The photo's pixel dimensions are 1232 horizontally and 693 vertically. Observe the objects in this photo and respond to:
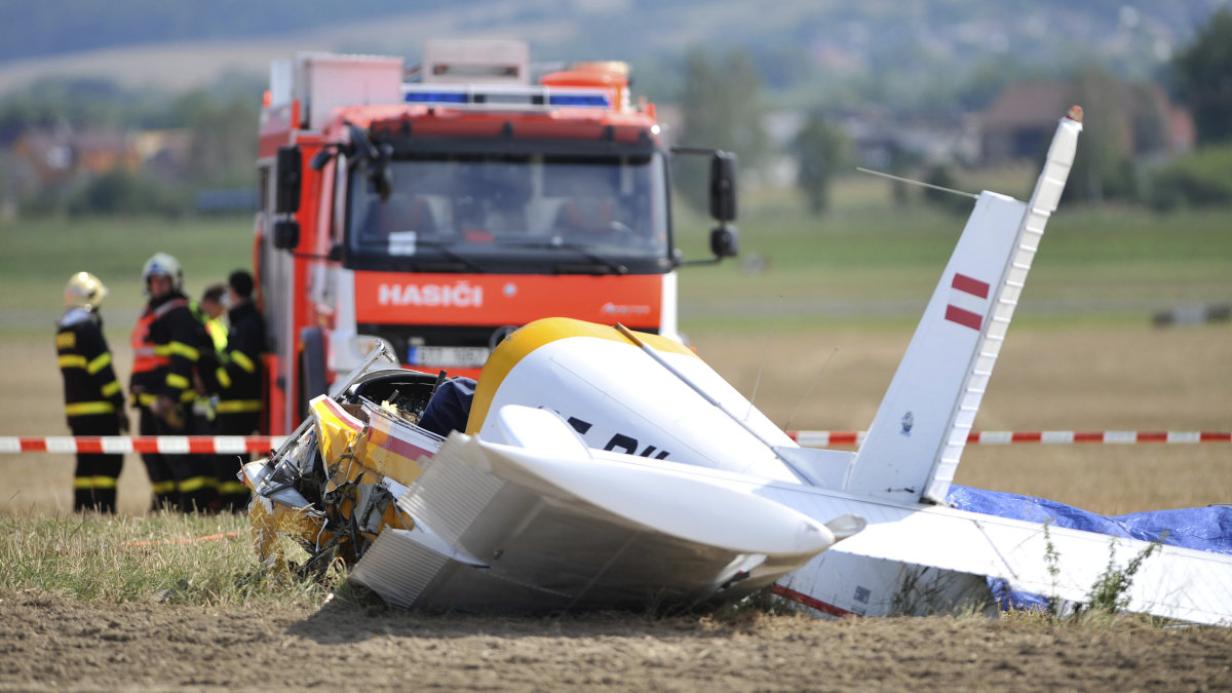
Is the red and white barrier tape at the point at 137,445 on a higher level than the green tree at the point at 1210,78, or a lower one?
lower

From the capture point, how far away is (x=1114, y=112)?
124812 millimetres

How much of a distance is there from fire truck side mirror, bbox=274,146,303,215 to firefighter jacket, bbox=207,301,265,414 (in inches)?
69.6

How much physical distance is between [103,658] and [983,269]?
351 cm

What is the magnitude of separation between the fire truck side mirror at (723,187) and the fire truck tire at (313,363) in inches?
123

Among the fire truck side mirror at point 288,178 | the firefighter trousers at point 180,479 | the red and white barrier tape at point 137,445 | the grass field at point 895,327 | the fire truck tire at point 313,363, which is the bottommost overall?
the grass field at point 895,327

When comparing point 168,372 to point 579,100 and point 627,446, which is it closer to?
point 579,100

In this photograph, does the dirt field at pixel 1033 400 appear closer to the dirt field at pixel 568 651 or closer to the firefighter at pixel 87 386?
the firefighter at pixel 87 386

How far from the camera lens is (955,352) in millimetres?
6559

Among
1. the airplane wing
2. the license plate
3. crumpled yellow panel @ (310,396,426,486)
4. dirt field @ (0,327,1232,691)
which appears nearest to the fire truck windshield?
the license plate

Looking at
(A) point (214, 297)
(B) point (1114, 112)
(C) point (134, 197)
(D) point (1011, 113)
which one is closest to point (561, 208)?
(A) point (214, 297)

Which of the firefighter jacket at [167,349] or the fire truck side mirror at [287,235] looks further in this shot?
the firefighter jacket at [167,349]

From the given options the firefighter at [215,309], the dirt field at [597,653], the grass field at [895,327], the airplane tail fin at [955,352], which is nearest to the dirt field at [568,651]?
the dirt field at [597,653]

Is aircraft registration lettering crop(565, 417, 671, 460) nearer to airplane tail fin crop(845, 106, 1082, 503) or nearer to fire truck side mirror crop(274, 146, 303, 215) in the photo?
airplane tail fin crop(845, 106, 1082, 503)

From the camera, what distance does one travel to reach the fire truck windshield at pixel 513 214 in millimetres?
11930
